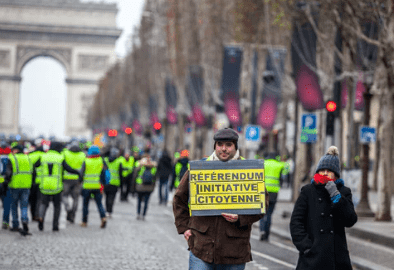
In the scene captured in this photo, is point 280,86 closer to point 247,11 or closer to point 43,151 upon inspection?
point 247,11

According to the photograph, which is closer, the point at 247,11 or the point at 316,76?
the point at 316,76

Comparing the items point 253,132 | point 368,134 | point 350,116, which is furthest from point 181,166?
point 368,134

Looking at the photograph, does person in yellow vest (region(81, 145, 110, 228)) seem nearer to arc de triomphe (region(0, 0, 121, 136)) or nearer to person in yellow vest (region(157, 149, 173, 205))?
person in yellow vest (region(157, 149, 173, 205))

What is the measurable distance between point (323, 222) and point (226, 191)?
31.5 inches

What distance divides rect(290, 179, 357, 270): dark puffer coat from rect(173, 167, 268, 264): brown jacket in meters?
0.41

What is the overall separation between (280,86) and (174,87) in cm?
1901

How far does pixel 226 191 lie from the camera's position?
7.78 metres

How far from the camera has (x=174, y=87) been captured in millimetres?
57250

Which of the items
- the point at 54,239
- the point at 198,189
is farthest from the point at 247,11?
the point at 198,189

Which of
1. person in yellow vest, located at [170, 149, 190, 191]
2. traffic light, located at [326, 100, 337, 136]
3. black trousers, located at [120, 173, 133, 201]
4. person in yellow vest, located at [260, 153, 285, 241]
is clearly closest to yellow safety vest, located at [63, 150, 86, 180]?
person in yellow vest, located at [260, 153, 285, 241]

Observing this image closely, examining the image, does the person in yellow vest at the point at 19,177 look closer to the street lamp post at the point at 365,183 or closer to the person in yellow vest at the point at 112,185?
the person in yellow vest at the point at 112,185

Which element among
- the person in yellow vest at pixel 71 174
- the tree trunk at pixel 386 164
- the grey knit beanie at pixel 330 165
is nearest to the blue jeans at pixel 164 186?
the person in yellow vest at pixel 71 174

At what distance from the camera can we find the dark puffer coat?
7.89 m

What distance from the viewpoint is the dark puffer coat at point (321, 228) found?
7.89 m
